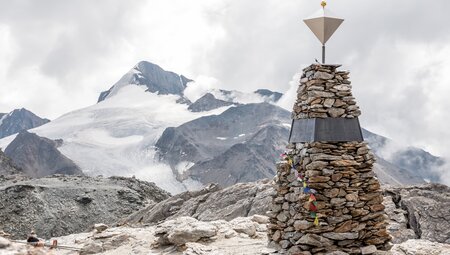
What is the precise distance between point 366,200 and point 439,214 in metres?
16.6

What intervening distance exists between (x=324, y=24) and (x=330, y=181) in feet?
16.8

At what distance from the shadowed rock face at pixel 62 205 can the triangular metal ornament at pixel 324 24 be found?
40.2 meters

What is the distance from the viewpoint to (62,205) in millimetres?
50844

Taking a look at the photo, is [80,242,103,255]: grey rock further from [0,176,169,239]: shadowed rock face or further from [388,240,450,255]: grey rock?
[0,176,169,239]: shadowed rock face

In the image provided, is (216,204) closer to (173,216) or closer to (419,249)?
(173,216)

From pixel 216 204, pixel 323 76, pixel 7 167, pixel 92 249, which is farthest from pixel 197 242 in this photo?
pixel 7 167

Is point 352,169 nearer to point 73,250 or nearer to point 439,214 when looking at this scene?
point 73,250

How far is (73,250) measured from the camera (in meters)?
20.6

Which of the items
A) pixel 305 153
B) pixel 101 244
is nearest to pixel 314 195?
pixel 305 153

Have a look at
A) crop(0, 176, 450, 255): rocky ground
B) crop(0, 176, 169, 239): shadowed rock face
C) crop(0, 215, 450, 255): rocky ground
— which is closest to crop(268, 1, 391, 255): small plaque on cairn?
crop(0, 215, 450, 255): rocky ground

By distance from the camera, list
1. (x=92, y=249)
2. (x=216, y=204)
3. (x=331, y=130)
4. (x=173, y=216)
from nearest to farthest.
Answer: (x=331, y=130) < (x=92, y=249) < (x=216, y=204) < (x=173, y=216)

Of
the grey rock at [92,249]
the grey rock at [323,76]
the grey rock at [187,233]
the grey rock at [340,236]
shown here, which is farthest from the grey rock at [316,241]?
the grey rock at [92,249]

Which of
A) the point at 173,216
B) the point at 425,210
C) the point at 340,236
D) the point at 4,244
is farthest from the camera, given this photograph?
the point at 173,216

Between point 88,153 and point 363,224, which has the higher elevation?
point 88,153
